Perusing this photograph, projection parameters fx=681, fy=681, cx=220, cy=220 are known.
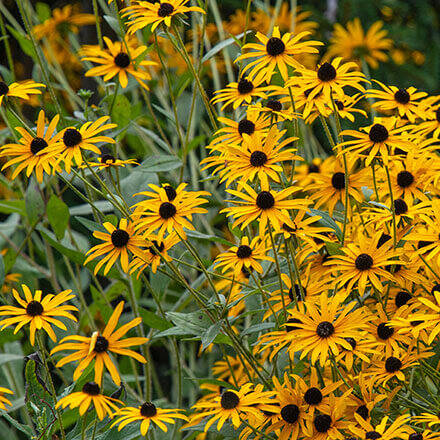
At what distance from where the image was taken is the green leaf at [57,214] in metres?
1.00

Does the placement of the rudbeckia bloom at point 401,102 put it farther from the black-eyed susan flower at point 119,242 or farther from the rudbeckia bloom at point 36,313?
the rudbeckia bloom at point 36,313

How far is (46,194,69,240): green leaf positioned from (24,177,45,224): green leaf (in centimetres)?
7

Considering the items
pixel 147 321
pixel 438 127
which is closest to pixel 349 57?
pixel 438 127

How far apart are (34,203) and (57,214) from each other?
90 mm

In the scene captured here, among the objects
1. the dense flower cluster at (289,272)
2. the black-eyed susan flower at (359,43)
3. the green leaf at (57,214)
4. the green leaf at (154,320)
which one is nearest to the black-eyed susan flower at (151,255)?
the dense flower cluster at (289,272)

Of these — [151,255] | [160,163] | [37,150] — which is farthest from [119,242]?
[160,163]

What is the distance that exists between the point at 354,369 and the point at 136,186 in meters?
0.46

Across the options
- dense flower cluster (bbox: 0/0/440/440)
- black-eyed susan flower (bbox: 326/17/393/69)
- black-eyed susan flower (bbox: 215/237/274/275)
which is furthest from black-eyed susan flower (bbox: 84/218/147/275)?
black-eyed susan flower (bbox: 326/17/393/69)

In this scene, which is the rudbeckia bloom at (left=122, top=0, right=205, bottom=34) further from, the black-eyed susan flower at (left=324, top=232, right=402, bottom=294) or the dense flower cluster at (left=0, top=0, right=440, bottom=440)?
the black-eyed susan flower at (left=324, top=232, right=402, bottom=294)

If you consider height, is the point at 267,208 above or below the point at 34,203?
above

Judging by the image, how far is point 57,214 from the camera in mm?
1011

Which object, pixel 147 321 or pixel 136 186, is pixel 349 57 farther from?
pixel 147 321

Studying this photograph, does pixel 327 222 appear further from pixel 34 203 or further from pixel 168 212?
pixel 34 203

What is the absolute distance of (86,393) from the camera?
66 centimetres
